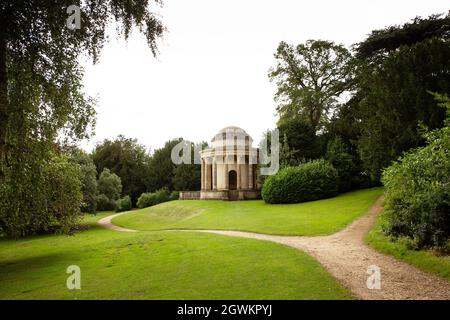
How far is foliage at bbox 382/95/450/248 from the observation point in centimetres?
1025

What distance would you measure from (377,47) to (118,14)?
86.5 feet

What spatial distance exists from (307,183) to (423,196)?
54.8 feet

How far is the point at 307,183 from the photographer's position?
27672 mm

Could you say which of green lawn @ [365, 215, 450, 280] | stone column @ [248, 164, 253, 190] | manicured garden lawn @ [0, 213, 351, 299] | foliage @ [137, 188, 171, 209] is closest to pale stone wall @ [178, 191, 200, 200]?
stone column @ [248, 164, 253, 190]

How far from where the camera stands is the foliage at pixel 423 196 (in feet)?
33.6

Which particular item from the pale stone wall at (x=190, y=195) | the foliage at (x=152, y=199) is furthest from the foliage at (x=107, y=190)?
the pale stone wall at (x=190, y=195)

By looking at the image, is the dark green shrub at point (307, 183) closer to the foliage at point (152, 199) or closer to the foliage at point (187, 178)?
the foliage at point (152, 199)

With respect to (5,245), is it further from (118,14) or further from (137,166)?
(137,166)

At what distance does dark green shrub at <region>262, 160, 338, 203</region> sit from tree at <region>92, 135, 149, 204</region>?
34116mm

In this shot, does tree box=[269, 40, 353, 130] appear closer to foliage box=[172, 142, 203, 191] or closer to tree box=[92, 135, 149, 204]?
foliage box=[172, 142, 203, 191]

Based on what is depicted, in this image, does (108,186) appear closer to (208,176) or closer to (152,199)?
(152,199)

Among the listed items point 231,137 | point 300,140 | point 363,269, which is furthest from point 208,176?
point 363,269

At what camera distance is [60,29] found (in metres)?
7.92
